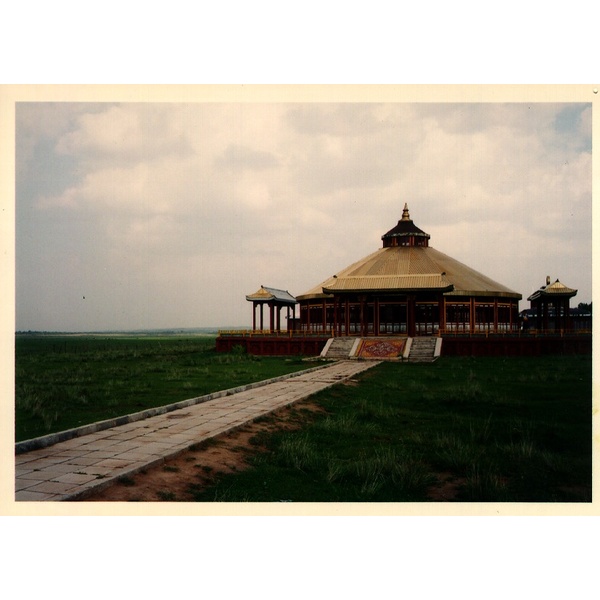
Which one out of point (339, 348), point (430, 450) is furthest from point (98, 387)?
point (339, 348)

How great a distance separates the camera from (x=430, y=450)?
7.62 m

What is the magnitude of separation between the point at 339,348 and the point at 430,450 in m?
16.1

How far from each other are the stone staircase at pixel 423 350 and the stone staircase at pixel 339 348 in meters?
2.83

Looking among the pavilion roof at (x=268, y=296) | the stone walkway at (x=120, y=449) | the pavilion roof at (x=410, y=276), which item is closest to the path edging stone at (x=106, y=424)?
the stone walkway at (x=120, y=449)

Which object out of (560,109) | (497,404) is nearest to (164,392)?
(497,404)

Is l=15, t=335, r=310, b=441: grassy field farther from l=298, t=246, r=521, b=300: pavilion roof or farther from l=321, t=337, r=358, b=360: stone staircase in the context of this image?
l=298, t=246, r=521, b=300: pavilion roof

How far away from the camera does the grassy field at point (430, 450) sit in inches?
245

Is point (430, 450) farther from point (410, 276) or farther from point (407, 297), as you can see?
point (410, 276)

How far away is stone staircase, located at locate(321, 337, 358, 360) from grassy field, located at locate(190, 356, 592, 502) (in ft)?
34.2

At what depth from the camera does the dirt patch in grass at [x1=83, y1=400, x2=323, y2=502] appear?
557 centimetres

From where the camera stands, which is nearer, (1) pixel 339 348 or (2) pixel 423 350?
(2) pixel 423 350

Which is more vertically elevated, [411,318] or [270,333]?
[411,318]

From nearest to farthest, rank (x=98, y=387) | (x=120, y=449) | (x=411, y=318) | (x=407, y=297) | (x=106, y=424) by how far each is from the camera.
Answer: (x=120, y=449), (x=106, y=424), (x=98, y=387), (x=411, y=318), (x=407, y=297)

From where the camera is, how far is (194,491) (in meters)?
5.76
